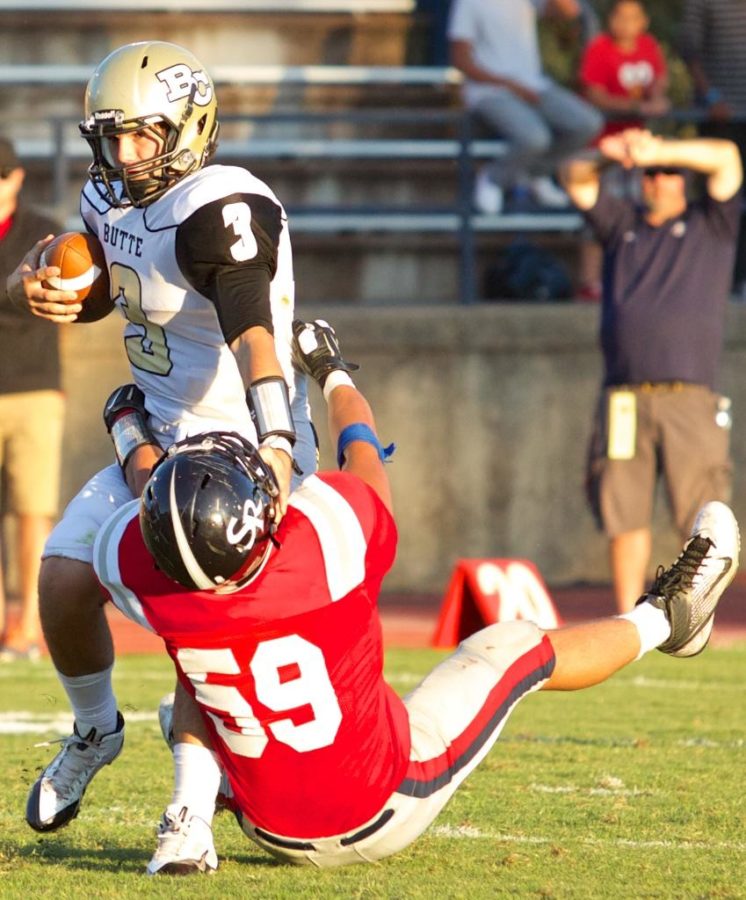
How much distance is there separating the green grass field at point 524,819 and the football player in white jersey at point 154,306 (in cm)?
39

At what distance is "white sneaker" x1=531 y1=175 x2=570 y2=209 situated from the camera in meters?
12.4

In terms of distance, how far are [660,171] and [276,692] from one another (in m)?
5.66

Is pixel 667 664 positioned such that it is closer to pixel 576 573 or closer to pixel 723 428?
pixel 723 428

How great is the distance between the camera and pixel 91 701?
14.8ft

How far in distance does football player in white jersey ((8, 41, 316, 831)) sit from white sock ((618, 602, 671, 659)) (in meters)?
0.90

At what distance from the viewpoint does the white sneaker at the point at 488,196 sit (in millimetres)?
12039

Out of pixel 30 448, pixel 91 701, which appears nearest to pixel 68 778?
pixel 91 701

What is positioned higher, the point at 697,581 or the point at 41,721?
the point at 697,581

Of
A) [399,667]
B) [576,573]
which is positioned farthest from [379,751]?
[576,573]

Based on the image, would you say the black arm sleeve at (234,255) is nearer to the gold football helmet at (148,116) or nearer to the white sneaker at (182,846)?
the gold football helmet at (148,116)

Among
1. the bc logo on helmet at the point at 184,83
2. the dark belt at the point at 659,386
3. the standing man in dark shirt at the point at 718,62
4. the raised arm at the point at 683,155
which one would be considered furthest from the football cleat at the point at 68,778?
the standing man in dark shirt at the point at 718,62

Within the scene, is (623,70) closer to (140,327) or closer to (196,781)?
(140,327)

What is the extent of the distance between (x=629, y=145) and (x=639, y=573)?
6.75 ft

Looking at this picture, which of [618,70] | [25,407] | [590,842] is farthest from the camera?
[618,70]
